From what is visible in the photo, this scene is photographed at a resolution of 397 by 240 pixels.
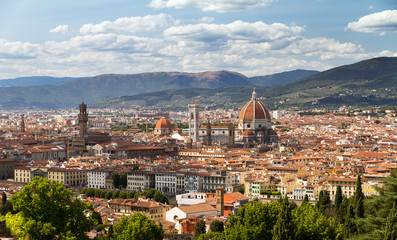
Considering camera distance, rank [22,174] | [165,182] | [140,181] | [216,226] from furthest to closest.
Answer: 1. [22,174]
2. [140,181]
3. [165,182]
4. [216,226]

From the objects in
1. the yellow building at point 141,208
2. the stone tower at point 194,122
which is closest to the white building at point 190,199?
the yellow building at point 141,208

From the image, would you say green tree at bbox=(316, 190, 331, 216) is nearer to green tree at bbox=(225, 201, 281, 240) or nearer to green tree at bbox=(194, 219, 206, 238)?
green tree at bbox=(194, 219, 206, 238)

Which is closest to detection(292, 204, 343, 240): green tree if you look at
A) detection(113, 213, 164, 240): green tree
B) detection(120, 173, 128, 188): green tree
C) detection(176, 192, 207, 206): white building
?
detection(113, 213, 164, 240): green tree

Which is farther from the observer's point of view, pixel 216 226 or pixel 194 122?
pixel 194 122

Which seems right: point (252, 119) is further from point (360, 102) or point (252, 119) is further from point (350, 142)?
point (360, 102)

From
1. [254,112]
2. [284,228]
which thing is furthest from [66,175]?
[254,112]

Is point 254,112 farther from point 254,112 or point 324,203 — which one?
point 324,203

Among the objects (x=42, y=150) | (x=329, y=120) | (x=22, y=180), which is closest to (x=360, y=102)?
(x=329, y=120)
